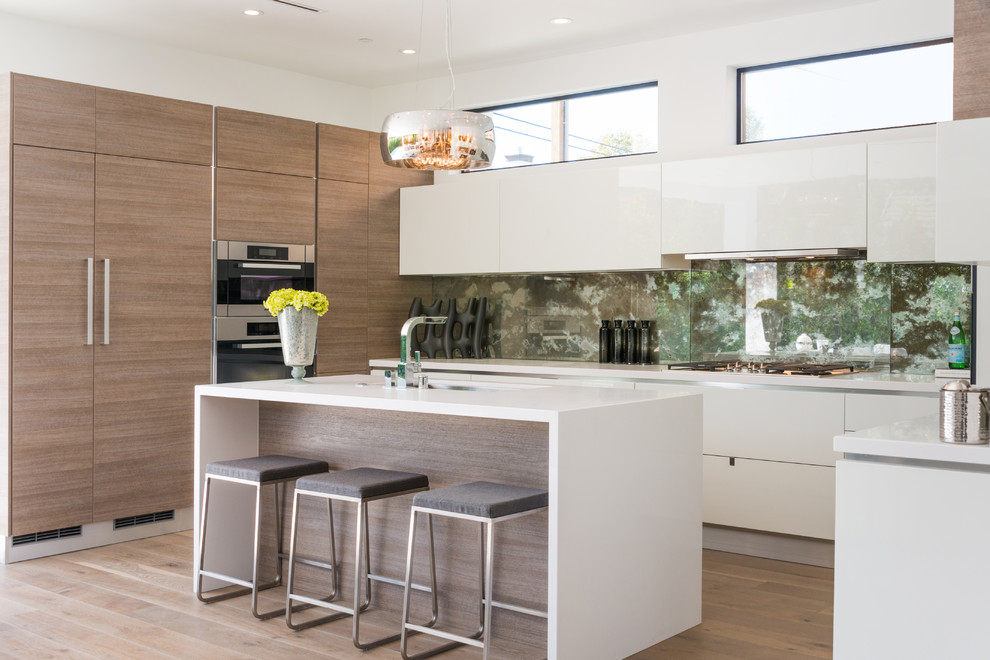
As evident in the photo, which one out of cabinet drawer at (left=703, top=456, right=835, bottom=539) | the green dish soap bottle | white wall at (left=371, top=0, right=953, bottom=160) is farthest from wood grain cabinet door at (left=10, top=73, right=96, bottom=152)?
the green dish soap bottle

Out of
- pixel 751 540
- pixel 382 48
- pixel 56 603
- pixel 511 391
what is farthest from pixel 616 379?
pixel 56 603

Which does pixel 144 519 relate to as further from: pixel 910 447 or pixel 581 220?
pixel 910 447

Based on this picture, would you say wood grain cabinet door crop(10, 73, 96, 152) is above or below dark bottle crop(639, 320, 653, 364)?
above

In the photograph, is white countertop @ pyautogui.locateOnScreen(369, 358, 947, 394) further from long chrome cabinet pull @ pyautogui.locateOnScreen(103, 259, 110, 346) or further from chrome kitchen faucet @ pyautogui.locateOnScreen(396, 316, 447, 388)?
long chrome cabinet pull @ pyautogui.locateOnScreen(103, 259, 110, 346)

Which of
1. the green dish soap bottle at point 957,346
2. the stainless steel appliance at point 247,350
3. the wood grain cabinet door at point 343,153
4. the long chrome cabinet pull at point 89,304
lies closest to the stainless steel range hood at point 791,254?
the green dish soap bottle at point 957,346

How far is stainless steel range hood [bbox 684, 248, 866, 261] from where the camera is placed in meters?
4.65

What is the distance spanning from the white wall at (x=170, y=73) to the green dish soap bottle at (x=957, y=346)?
4100mm

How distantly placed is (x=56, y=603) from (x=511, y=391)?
2073 millimetres

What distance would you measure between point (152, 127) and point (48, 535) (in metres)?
2.14

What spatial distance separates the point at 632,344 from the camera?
568cm

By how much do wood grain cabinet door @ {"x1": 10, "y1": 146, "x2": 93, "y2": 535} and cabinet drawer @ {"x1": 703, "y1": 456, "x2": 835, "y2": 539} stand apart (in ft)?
10.4

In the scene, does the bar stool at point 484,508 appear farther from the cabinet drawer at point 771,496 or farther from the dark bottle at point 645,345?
the dark bottle at point 645,345

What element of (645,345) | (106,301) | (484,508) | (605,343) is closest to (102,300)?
(106,301)

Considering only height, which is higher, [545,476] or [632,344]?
[632,344]
